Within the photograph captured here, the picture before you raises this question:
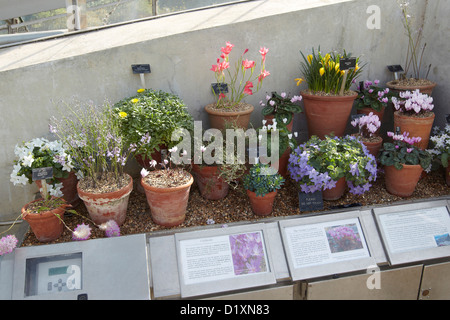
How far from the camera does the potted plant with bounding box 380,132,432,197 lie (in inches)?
115

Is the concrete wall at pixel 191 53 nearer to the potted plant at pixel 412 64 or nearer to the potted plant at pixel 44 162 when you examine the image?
the potted plant at pixel 412 64

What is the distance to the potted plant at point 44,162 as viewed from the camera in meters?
2.54

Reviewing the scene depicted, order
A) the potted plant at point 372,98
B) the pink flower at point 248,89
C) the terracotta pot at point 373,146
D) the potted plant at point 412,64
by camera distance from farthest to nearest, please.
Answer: the potted plant at point 412,64 < the potted plant at point 372,98 < the terracotta pot at point 373,146 < the pink flower at point 248,89

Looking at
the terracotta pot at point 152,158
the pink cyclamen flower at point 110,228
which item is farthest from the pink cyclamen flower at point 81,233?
the terracotta pot at point 152,158

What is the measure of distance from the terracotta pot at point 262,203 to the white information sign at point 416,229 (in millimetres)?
753

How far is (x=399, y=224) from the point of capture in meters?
2.52

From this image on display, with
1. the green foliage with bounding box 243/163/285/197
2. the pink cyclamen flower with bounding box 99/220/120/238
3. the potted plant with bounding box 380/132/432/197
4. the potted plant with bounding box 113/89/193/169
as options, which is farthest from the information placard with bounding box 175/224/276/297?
the potted plant with bounding box 380/132/432/197

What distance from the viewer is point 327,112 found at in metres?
3.29

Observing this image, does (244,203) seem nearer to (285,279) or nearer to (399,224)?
(285,279)

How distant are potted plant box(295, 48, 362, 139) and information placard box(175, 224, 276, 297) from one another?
140cm

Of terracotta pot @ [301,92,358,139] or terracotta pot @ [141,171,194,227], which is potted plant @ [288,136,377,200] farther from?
terracotta pot @ [141,171,194,227]

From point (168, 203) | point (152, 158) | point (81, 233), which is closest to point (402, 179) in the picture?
point (168, 203)

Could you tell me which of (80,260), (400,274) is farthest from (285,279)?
(80,260)
